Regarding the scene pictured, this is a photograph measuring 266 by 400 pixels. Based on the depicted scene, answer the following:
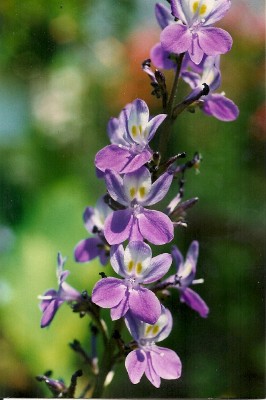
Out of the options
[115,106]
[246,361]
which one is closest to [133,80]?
[115,106]

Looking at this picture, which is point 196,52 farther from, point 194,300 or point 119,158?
point 194,300

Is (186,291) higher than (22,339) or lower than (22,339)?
higher

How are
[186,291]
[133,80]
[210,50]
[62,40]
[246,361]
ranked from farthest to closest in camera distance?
[62,40] → [133,80] → [246,361] → [186,291] → [210,50]

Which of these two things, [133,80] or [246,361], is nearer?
[246,361]

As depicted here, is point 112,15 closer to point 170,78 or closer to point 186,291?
point 170,78

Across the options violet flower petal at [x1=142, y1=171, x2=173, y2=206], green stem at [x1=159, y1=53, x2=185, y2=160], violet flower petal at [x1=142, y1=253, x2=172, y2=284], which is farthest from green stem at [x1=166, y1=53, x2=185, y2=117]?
violet flower petal at [x1=142, y1=253, x2=172, y2=284]

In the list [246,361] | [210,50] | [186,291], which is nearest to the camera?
[210,50]

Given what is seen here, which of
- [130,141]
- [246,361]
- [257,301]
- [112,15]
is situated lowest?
[246,361]
